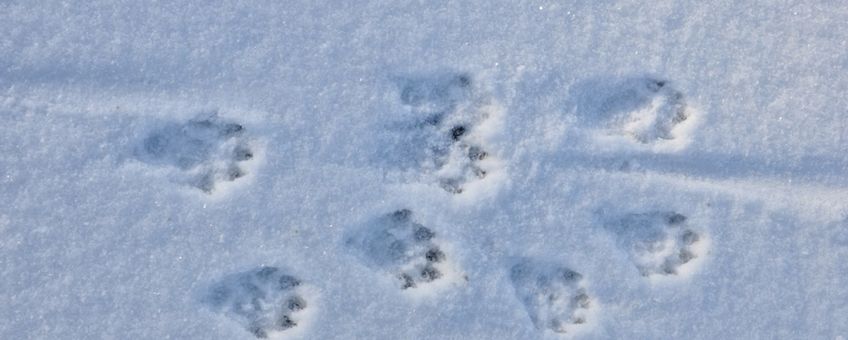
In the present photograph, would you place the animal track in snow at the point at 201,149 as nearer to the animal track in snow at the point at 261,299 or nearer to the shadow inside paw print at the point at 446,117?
the animal track in snow at the point at 261,299

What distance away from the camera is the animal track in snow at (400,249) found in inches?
66.6

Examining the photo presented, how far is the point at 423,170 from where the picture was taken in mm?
1691

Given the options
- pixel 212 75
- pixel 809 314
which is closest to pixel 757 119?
pixel 809 314

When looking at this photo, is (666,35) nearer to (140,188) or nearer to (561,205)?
(561,205)

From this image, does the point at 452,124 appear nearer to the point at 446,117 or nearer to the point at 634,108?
the point at 446,117

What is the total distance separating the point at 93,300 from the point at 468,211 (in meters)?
0.84

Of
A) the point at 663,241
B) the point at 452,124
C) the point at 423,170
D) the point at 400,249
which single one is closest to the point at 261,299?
the point at 400,249

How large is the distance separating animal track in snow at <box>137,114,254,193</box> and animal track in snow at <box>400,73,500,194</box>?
386mm

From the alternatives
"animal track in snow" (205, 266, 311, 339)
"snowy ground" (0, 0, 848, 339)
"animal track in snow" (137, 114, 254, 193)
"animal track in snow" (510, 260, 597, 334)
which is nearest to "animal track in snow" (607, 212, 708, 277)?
"snowy ground" (0, 0, 848, 339)

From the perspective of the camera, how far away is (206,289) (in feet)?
5.50

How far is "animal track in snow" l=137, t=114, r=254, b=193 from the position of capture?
1.66 m

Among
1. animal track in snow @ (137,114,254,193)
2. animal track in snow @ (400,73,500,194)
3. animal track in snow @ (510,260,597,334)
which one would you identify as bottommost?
animal track in snow @ (137,114,254,193)

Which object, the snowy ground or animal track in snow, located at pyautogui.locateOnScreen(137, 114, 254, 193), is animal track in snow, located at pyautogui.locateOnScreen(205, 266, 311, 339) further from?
animal track in snow, located at pyautogui.locateOnScreen(137, 114, 254, 193)

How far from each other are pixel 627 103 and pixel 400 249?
60 cm
